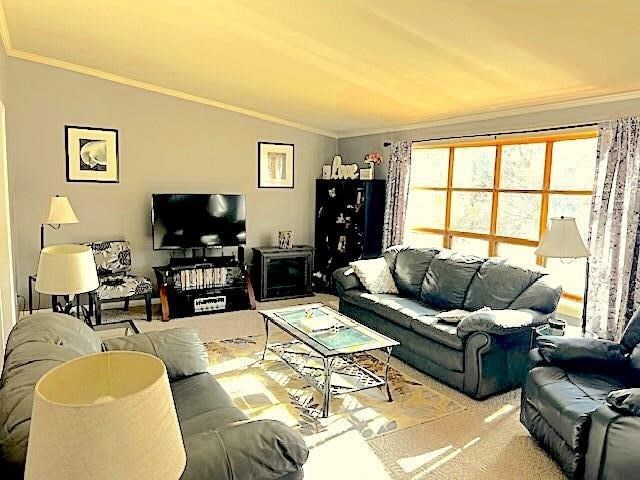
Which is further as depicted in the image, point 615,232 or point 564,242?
point 615,232

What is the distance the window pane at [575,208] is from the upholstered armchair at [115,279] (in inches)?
169

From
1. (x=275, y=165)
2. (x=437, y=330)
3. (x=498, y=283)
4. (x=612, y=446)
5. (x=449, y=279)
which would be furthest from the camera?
(x=275, y=165)

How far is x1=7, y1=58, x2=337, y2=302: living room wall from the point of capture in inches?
215

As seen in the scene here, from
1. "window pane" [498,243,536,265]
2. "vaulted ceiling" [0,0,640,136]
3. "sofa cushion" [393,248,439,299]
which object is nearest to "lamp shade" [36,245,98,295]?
"vaulted ceiling" [0,0,640,136]

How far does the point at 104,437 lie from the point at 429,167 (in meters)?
5.70

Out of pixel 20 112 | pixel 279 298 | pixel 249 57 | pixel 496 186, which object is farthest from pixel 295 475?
pixel 20 112

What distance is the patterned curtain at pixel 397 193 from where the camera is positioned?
6.09 meters

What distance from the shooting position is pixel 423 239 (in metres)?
6.29

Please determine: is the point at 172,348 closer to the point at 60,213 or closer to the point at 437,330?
the point at 437,330

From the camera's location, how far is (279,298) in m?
6.67

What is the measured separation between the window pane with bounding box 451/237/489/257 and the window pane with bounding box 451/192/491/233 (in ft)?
0.39

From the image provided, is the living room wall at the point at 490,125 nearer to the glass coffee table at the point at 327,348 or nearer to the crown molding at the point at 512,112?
the crown molding at the point at 512,112

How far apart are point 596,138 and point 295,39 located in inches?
107

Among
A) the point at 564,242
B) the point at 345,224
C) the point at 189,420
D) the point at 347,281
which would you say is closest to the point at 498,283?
the point at 564,242
